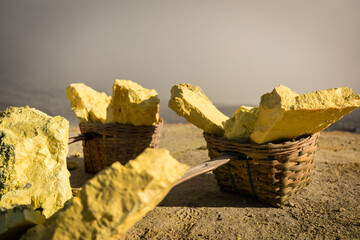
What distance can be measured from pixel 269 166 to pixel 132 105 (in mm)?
1407

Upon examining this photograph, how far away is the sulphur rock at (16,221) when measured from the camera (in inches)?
37.9

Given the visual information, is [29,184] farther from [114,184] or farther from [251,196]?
[251,196]

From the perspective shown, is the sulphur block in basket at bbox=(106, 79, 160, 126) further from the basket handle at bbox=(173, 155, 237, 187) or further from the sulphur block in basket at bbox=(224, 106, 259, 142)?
the basket handle at bbox=(173, 155, 237, 187)

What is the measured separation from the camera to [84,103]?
2.88m

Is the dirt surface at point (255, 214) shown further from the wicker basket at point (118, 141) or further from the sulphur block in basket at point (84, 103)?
the sulphur block in basket at point (84, 103)

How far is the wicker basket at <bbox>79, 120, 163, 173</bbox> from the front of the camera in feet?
8.62

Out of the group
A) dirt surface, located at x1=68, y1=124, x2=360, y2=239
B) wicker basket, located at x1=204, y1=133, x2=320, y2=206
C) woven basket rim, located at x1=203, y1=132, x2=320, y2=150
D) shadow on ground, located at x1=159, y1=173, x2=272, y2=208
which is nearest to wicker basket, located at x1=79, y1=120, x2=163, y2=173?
dirt surface, located at x1=68, y1=124, x2=360, y2=239

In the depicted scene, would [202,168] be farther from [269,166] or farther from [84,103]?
[84,103]

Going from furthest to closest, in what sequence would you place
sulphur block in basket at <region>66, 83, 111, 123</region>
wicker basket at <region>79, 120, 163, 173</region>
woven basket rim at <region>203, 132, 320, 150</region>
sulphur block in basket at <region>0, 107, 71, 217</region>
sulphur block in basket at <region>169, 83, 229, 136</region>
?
sulphur block in basket at <region>66, 83, 111, 123</region> < wicker basket at <region>79, 120, 163, 173</region> < sulphur block in basket at <region>169, 83, 229, 136</region> < woven basket rim at <region>203, 132, 320, 150</region> < sulphur block in basket at <region>0, 107, 71, 217</region>

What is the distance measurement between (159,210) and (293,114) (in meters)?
1.19

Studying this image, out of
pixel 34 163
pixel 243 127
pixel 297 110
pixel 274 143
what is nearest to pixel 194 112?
pixel 243 127

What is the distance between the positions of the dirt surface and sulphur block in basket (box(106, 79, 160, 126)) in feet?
2.60

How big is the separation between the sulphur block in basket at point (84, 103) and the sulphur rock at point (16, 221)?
191cm

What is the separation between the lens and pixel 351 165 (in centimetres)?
285
